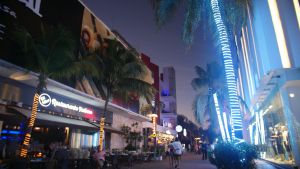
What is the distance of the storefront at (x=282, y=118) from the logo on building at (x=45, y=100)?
42.4ft

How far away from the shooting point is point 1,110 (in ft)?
39.9

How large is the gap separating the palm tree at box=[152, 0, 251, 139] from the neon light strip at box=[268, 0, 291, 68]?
9.07ft

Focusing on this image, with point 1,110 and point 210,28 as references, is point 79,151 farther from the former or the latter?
point 210,28

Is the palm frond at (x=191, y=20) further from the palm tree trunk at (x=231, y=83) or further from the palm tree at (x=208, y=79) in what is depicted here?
the palm tree at (x=208, y=79)

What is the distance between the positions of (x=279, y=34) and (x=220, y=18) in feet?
17.1

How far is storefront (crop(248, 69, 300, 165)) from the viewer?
12359 mm

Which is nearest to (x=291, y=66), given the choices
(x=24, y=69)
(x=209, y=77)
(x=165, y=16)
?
(x=165, y=16)

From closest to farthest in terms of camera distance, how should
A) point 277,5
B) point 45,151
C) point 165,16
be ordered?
point 165,16 → point 277,5 → point 45,151

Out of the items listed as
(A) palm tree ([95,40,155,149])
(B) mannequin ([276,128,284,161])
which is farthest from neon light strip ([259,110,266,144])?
(A) palm tree ([95,40,155,149])

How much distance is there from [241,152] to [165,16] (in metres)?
7.24

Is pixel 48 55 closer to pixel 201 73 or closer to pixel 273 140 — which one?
pixel 273 140

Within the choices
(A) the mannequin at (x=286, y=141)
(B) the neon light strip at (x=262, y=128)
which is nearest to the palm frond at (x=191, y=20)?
(A) the mannequin at (x=286, y=141)

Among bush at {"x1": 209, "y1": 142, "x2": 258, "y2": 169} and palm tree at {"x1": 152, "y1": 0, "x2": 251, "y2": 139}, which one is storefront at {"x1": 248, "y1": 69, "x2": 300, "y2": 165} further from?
bush at {"x1": 209, "y1": 142, "x2": 258, "y2": 169}

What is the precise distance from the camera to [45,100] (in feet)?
50.6
